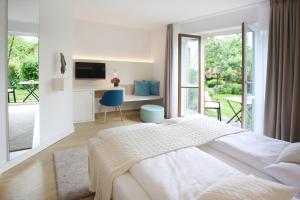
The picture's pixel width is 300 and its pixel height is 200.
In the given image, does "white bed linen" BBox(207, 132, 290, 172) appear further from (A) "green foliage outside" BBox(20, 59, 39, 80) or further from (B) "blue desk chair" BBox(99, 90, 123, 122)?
(B) "blue desk chair" BBox(99, 90, 123, 122)

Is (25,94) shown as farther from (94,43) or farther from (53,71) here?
(94,43)

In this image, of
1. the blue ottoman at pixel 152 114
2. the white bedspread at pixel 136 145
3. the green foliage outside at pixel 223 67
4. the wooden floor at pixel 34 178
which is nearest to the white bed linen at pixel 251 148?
the white bedspread at pixel 136 145

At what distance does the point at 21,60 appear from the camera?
2.74 meters

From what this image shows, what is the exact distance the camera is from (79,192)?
2.08 meters

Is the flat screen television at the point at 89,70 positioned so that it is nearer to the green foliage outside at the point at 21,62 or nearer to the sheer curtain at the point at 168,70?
the sheer curtain at the point at 168,70

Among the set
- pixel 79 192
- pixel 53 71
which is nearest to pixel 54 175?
pixel 79 192

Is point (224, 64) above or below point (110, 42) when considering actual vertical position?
below

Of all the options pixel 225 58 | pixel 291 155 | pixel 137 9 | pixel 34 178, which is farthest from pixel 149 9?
pixel 225 58

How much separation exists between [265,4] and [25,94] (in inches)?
153

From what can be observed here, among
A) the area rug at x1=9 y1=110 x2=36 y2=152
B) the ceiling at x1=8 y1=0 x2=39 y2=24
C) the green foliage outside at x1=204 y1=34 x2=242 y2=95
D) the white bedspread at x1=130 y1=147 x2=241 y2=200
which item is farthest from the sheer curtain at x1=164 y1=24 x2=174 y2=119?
the white bedspread at x1=130 y1=147 x2=241 y2=200

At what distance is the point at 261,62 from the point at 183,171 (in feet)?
9.58

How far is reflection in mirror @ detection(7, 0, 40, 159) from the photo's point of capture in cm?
259

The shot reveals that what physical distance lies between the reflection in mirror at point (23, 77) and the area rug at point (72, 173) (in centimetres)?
51

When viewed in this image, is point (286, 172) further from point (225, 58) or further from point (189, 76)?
point (225, 58)
